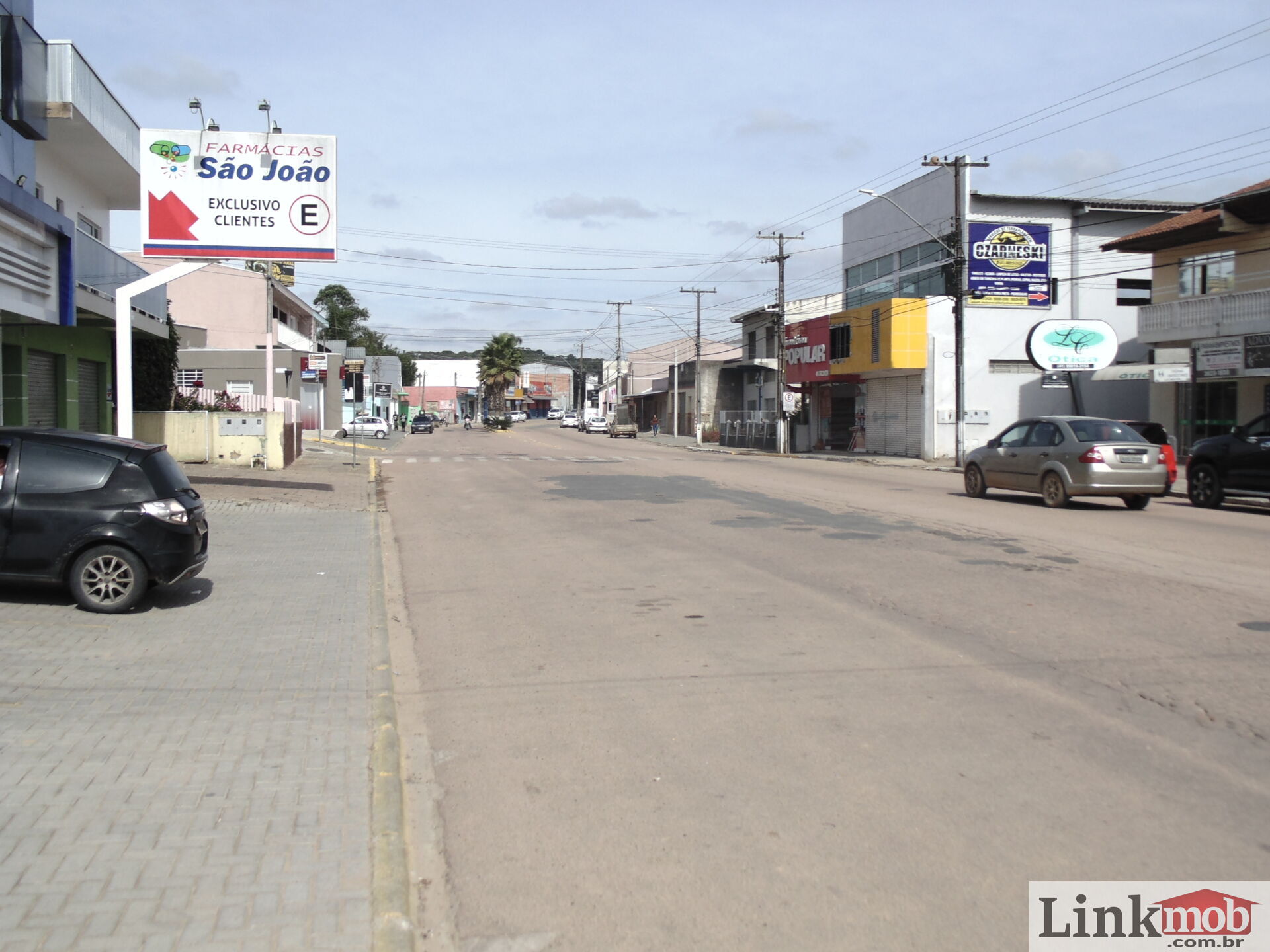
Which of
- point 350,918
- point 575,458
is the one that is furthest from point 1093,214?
point 350,918

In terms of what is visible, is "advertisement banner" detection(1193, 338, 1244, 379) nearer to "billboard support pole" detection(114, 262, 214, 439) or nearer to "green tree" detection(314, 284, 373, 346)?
"billboard support pole" detection(114, 262, 214, 439)

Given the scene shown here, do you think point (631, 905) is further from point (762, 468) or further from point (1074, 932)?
point (762, 468)

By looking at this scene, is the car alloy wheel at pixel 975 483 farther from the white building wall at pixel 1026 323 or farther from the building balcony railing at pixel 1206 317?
the white building wall at pixel 1026 323

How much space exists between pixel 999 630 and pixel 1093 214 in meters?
37.2

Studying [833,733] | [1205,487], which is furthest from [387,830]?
[1205,487]

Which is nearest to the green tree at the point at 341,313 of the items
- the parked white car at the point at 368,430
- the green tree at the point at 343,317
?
the green tree at the point at 343,317

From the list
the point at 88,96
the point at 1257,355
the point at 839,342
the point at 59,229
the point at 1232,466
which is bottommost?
the point at 1232,466

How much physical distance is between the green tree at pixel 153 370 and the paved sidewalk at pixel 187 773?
64.8 ft

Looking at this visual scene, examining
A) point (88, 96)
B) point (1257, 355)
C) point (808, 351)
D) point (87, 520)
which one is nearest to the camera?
point (87, 520)

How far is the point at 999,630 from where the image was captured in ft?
27.3

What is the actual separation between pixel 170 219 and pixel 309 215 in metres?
2.41

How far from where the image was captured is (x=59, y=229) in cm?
1683

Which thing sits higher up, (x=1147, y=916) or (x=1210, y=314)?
(x=1210, y=314)

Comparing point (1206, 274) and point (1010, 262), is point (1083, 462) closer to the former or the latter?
point (1206, 274)
